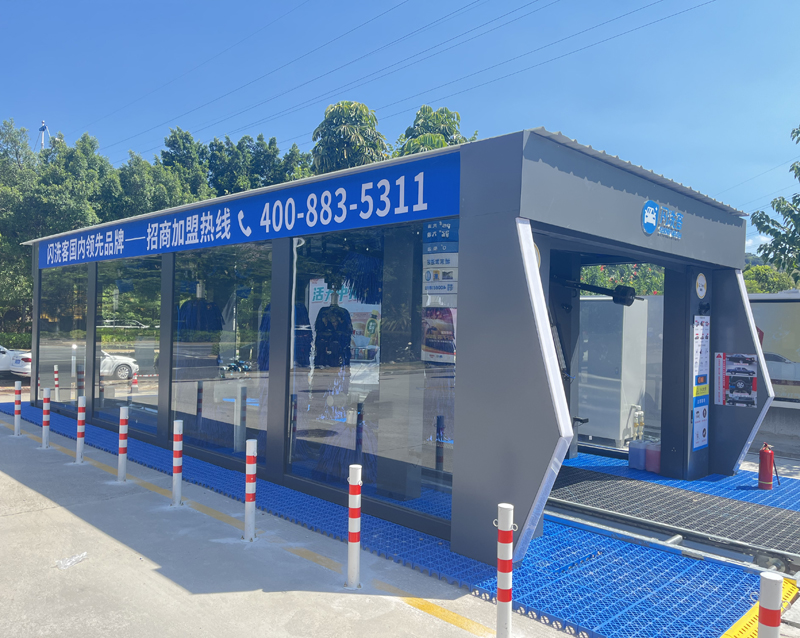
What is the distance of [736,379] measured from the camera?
8391 mm

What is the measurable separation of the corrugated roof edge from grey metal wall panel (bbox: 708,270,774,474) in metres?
1.12

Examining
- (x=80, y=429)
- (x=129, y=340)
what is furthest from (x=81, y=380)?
(x=80, y=429)

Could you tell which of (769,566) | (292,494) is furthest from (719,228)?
(292,494)

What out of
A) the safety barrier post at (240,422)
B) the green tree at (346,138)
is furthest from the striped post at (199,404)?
the green tree at (346,138)

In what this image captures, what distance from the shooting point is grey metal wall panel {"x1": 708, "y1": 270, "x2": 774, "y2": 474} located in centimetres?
823

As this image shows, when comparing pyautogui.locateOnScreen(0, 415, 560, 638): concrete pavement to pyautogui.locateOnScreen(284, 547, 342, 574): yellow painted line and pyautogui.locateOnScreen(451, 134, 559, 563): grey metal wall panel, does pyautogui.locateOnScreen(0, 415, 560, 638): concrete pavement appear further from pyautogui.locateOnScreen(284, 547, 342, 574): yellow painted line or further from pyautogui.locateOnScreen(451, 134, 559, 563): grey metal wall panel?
pyautogui.locateOnScreen(451, 134, 559, 563): grey metal wall panel

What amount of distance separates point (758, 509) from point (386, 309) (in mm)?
4824

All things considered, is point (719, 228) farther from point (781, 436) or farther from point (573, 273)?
point (781, 436)

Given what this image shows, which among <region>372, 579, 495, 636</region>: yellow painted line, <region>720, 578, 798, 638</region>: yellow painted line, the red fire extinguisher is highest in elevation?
the red fire extinguisher

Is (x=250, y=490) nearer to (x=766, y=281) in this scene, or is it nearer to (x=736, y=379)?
(x=736, y=379)

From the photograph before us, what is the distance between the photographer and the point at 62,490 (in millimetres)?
6977

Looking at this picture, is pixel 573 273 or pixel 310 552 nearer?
pixel 310 552

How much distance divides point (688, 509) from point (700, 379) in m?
2.32

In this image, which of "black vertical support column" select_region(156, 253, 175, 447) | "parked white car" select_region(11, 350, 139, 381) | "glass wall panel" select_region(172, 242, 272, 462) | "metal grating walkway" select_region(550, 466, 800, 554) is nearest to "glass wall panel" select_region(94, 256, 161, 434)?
"parked white car" select_region(11, 350, 139, 381)
